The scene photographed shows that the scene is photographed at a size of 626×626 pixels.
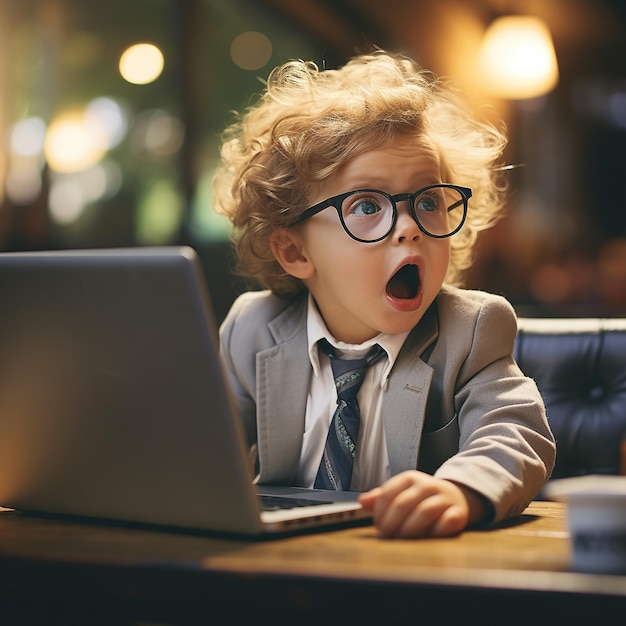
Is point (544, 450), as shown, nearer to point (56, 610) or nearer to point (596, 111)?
point (56, 610)

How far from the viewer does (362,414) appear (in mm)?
1369

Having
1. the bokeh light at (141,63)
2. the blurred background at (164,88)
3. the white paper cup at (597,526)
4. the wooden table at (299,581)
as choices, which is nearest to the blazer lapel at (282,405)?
the wooden table at (299,581)

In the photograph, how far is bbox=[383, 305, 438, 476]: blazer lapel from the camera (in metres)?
1.27

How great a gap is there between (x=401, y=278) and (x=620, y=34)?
29.6ft

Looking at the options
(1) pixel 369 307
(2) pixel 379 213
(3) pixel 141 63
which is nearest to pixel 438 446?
(1) pixel 369 307

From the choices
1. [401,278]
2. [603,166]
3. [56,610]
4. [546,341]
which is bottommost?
[56,610]

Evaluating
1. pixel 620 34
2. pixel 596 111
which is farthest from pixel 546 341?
pixel 596 111

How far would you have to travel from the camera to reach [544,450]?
1.16m

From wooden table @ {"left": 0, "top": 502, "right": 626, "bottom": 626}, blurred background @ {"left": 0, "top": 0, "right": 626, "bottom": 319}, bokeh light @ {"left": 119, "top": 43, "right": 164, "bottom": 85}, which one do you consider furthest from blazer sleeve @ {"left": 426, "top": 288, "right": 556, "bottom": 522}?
bokeh light @ {"left": 119, "top": 43, "right": 164, "bottom": 85}

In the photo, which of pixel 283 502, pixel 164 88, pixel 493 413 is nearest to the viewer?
pixel 283 502

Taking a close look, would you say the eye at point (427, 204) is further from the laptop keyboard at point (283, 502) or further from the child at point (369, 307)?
the laptop keyboard at point (283, 502)

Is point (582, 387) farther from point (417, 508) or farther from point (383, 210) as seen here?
point (417, 508)

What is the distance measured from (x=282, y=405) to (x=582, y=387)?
2.09 ft

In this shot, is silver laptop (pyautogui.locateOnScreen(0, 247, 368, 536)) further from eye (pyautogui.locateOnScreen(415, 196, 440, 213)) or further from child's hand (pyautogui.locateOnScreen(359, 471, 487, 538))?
eye (pyautogui.locateOnScreen(415, 196, 440, 213))
